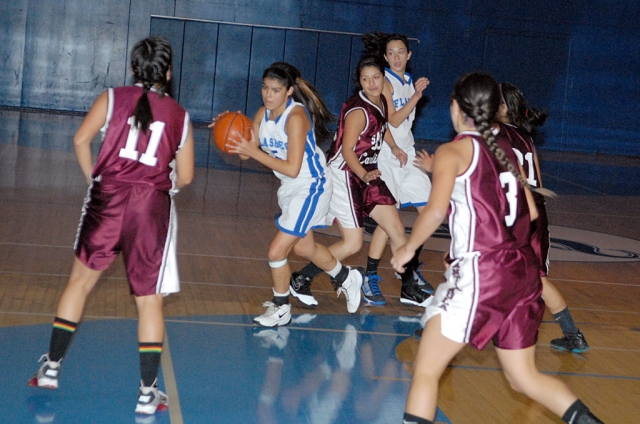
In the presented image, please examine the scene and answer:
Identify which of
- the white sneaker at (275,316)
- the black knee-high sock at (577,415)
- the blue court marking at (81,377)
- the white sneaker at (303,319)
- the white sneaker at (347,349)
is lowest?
the blue court marking at (81,377)

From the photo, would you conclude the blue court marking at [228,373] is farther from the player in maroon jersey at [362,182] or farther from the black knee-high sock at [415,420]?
the black knee-high sock at [415,420]

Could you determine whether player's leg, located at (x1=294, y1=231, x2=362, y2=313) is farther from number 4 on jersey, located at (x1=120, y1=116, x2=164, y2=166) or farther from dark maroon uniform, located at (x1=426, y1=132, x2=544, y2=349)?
dark maroon uniform, located at (x1=426, y1=132, x2=544, y2=349)

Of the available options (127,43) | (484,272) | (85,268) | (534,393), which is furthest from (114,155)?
(127,43)

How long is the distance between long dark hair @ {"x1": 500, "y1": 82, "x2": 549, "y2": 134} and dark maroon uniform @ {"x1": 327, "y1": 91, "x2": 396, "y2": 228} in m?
1.23

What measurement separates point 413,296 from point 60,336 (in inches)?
110

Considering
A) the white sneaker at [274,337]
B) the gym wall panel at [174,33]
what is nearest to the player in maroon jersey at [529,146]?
the white sneaker at [274,337]

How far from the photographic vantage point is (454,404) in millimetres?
4027

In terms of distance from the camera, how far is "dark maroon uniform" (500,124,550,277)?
429cm

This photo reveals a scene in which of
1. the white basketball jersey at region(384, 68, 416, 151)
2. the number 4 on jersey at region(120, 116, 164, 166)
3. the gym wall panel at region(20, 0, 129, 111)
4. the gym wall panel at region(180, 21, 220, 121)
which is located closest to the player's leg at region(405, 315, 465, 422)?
the number 4 on jersey at region(120, 116, 164, 166)

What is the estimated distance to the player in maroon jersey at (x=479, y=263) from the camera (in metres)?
3.00

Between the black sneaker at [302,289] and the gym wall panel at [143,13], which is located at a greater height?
the gym wall panel at [143,13]

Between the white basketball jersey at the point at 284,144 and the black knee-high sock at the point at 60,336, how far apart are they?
5.42 ft

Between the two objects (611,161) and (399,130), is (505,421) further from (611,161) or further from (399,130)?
(611,161)

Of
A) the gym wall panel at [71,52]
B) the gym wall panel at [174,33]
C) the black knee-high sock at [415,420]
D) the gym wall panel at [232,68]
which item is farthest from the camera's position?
the gym wall panel at [232,68]
